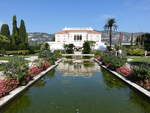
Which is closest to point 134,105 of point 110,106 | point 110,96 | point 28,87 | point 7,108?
point 110,106

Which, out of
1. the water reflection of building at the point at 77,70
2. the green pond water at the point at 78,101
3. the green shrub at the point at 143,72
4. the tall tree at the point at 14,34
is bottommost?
the water reflection of building at the point at 77,70

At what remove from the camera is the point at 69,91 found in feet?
34.0

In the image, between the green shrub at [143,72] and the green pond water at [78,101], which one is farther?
the green shrub at [143,72]

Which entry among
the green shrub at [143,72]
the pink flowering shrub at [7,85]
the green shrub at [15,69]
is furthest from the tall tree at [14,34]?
the green shrub at [143,72]

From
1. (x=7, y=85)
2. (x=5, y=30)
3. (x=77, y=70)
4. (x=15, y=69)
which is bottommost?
(x=77, y=70)

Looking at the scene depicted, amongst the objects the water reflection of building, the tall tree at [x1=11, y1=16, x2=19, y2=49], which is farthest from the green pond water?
the tall tree at [x1=11, y1=16, x2=19, y2=49]

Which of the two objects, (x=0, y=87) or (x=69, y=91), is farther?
(x=69, y=91)

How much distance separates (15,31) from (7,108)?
44.0 metres

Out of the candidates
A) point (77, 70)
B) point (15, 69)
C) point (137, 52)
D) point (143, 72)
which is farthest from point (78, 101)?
point (137, 52)

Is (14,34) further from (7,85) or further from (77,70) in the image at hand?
(7,85)

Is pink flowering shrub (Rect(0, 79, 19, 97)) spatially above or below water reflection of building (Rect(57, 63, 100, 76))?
above

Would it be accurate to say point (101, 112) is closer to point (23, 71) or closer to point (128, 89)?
point (128, 89)

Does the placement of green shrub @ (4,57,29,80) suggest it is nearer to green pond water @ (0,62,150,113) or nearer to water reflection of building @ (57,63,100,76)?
green pond water @ (0,62,150,113)

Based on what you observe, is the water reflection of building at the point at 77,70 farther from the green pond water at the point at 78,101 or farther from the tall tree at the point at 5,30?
the tall tree at the point at 5,30
